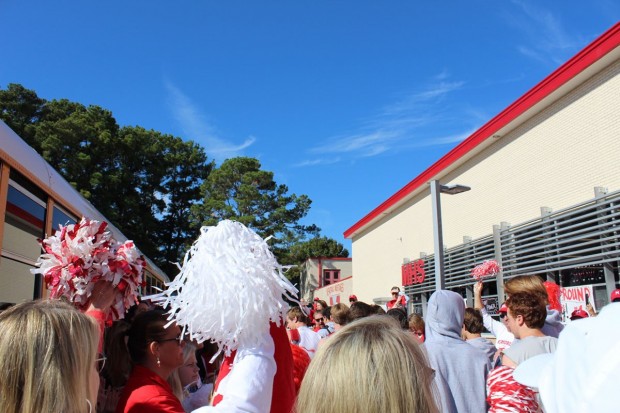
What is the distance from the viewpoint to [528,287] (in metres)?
3.89

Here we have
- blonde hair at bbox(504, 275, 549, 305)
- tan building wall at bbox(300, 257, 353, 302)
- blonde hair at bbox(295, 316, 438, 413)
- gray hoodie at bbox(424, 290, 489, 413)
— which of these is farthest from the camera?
tan building wall at bbox(300, 257, 353, 302)

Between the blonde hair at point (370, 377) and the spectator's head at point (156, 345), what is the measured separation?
4.54 ft

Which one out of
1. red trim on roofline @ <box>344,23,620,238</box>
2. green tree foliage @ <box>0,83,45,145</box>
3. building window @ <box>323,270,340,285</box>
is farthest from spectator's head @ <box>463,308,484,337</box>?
building window @ <box>323,270,340,285</box>

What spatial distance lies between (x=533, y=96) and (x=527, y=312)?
29.7 ft

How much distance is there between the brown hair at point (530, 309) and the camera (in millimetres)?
3551

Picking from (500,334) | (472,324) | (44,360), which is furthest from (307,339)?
(44,360)

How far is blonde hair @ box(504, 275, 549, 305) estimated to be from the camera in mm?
3787

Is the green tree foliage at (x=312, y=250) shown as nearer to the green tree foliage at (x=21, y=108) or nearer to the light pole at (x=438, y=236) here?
the green tree foliage at (x=21, y=108)

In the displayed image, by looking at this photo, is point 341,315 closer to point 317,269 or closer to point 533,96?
point 533,96

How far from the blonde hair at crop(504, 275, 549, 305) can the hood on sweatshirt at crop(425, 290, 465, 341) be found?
0.59 metres

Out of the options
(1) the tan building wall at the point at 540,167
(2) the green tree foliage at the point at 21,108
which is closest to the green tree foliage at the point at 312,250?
(2) the green tree foliage at the point at 21,108

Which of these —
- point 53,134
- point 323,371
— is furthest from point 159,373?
point 53,134

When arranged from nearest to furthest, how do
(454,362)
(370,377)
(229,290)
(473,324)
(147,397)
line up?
(370,377) → (229,290) → (147,397) → (454,362) → (473,324)

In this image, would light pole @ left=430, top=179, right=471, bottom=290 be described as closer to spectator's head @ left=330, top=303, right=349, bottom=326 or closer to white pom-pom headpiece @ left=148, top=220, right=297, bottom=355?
spectator's head @ left=330, top=303, right=349, bottom=326
